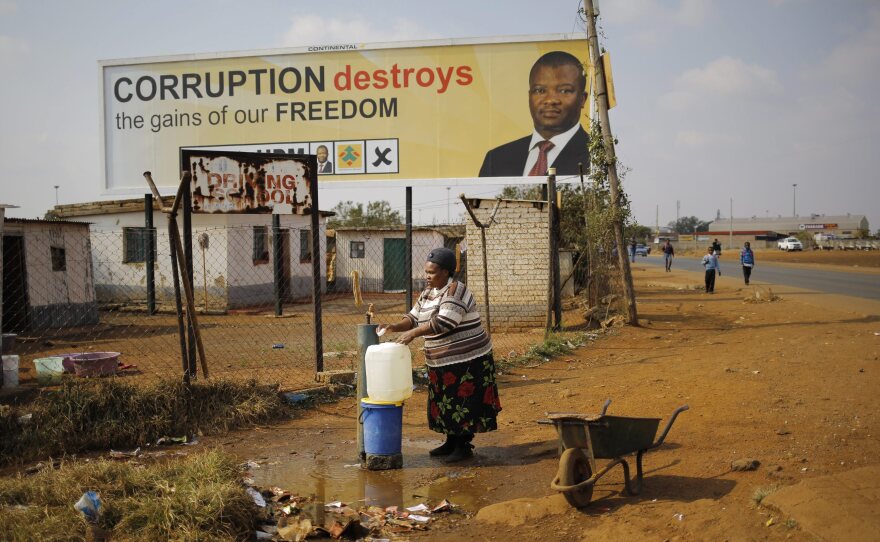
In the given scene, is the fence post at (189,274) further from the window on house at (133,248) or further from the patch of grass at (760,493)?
the window on house at (133,248)

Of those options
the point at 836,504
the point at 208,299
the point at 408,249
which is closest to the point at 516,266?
the point at 408,249

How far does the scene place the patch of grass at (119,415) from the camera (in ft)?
19.3

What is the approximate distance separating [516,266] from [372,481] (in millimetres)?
9602

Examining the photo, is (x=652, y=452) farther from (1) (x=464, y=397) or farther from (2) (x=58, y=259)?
(2) (x=58, y=259)

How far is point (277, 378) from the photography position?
8812 millimetres

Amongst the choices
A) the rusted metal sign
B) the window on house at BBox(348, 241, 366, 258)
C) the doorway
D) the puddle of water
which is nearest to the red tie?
the rusted metal sign

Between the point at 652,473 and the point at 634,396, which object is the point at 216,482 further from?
the point at 634,396

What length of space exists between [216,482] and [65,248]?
45.5ft

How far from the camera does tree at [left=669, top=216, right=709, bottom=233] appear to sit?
156 metres

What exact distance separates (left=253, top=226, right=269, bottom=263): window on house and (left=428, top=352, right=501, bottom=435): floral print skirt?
16.4m

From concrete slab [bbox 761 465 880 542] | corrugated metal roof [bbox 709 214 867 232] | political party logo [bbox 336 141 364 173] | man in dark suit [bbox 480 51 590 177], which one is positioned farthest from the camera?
corrugated metal roof [bbox 709 214 867 232]

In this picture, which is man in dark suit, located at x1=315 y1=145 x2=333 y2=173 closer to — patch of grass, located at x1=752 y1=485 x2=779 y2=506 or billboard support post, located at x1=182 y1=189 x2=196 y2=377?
billboard support post, located at x1=182 y1=189 x2=196 y2=377

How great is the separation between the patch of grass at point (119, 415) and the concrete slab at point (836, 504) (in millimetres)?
4741

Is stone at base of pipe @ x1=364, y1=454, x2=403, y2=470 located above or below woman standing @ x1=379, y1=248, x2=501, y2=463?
below
